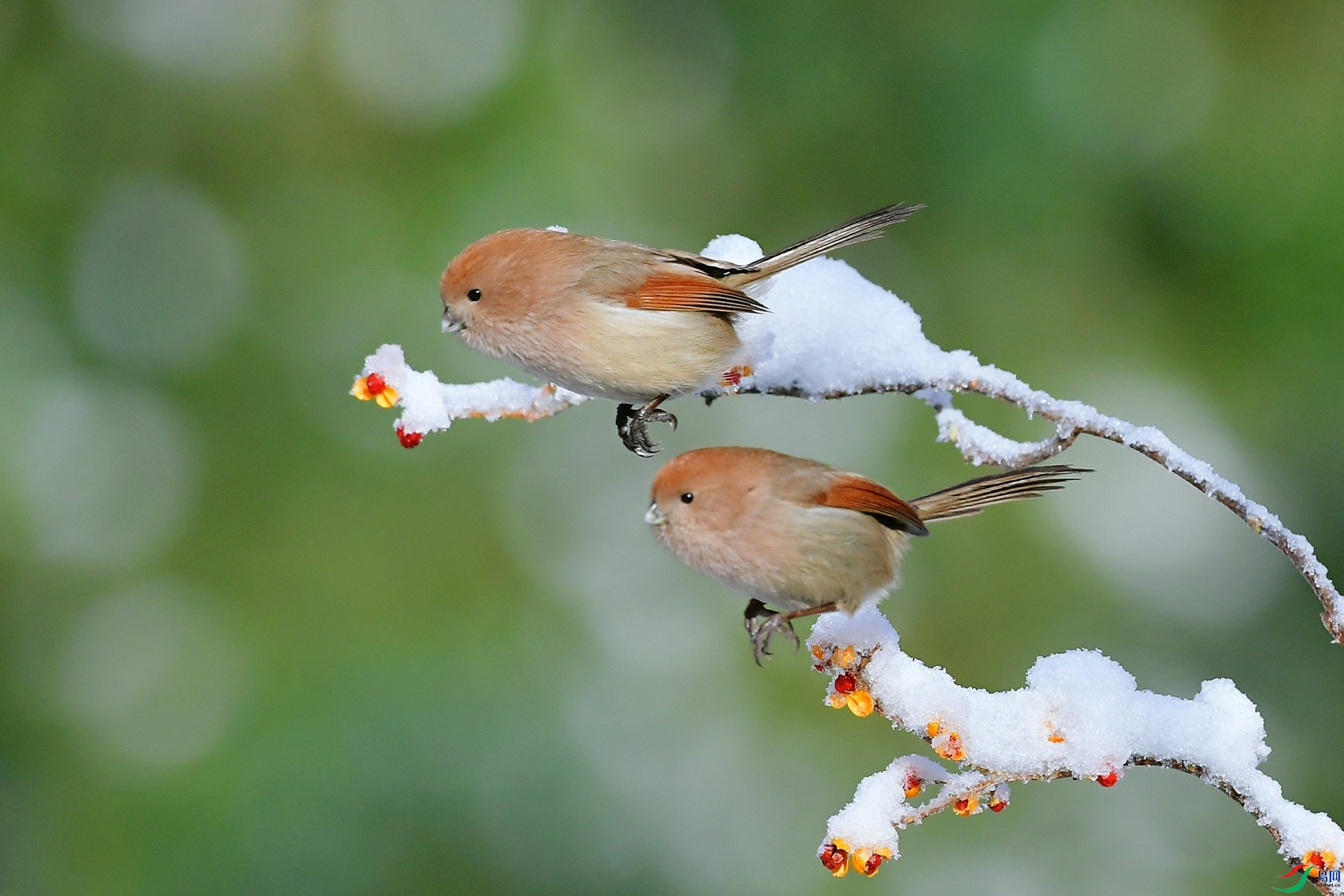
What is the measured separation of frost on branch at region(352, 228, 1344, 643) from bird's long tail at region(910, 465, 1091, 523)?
95 mm

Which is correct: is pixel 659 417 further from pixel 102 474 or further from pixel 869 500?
pixel 102 474

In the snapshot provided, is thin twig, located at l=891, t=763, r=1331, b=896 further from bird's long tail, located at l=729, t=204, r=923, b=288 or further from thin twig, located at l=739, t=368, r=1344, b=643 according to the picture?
bird's long tail, located at l=729, t=204, r=923, b=288

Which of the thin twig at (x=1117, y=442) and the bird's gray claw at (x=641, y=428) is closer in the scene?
the thin twig at (x=1117, y=442)

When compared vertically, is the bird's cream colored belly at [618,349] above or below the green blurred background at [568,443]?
below

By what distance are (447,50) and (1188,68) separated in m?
3.36

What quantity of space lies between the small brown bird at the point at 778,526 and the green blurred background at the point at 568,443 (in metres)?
3.26

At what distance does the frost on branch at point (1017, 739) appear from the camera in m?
1.47

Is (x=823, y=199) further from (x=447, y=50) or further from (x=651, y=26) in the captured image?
(x=447, y=50)

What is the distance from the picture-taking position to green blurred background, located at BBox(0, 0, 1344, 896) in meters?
4.78

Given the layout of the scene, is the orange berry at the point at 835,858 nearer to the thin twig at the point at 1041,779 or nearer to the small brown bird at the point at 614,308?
the thin twig at the point at 1041,779

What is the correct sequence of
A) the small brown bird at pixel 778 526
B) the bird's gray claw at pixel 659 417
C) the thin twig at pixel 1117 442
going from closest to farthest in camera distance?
the small brown bird at pixel 778 526, the thin twig at pixel 1117 442, the bird's gray claw at pixel 659 417

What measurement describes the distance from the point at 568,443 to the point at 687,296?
11.8 ft

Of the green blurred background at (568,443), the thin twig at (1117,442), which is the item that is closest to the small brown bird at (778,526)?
the thin twig at (1117,442)
